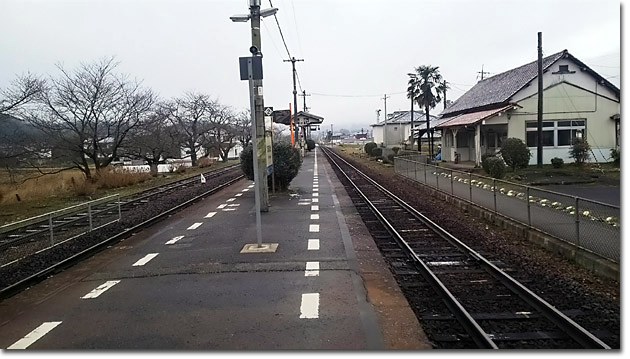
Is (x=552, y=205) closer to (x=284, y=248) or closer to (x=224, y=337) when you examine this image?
(x=284, y=248)

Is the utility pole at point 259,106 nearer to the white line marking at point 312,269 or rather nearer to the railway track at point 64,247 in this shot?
the railway track at point 64,247

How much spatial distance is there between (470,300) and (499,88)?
29.9m

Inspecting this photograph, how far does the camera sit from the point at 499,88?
32.8 m

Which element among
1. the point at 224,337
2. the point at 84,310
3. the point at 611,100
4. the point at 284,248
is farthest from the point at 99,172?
the point at 611,100

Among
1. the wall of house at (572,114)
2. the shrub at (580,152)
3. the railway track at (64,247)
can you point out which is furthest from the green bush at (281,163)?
the wall of house at (572,114)

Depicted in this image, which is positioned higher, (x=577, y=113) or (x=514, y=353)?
(x=577, y=113)

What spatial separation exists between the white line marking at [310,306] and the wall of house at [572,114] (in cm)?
2386

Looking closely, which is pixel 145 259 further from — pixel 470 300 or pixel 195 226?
pixel 470 300

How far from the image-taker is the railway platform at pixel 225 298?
183 inches

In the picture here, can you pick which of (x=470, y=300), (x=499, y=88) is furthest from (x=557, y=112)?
(x=470, y=300)

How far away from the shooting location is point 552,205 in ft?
29.3

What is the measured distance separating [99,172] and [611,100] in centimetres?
2924

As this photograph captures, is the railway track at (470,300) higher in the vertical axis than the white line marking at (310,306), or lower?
lower

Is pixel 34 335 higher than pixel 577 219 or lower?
lower
